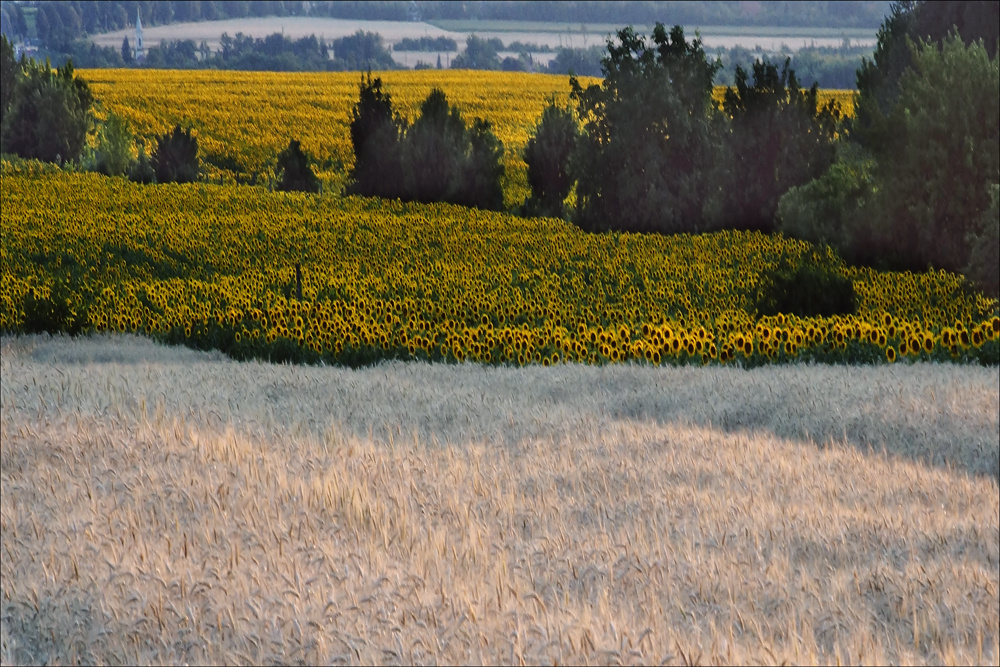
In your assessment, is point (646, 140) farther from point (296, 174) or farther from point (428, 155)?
point (296, 174)

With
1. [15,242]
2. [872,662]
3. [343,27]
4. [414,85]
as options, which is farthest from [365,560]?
[343,27]

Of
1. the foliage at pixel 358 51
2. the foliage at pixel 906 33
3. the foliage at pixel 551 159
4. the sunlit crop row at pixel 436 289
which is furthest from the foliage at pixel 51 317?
the foliage at pixel 358 51

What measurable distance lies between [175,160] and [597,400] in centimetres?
2738

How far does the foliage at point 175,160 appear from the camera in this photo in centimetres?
3238

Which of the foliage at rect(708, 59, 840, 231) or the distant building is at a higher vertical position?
the distant building

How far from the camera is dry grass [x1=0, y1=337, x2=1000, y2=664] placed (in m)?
3.62

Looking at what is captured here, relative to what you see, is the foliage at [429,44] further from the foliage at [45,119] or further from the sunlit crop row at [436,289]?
the sunlit crop row at [436,289]

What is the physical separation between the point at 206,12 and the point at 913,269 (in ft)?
274

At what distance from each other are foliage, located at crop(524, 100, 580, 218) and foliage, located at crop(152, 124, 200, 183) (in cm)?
1155

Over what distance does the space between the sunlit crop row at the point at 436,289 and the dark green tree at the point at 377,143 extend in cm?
295

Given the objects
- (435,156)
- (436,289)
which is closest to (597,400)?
(436,289)

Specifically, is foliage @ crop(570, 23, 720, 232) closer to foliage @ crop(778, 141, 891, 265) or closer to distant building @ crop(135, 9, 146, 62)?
foliage @ crop(778, 141, 891, 265)

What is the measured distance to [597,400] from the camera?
8.15 m

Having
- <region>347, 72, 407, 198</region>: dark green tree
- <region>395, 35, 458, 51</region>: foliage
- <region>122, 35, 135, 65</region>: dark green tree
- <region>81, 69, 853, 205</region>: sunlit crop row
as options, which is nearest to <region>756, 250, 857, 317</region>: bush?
<region>347, 72, 407, 198</region>: dark green tree
